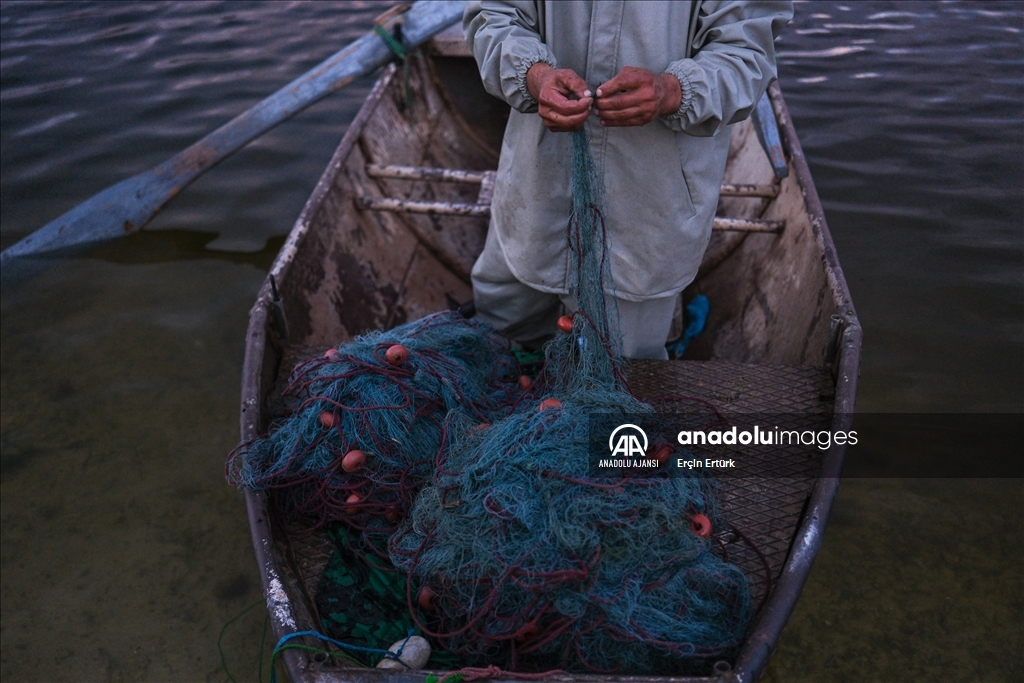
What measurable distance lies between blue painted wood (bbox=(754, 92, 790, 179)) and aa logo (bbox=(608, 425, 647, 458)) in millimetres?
2299

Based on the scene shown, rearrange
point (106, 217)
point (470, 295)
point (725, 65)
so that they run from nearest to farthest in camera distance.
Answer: point (725, 65) < point (470, 295) < point (106, 217)

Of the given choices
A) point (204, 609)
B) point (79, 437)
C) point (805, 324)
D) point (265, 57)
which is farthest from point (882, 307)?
point (265, 57)

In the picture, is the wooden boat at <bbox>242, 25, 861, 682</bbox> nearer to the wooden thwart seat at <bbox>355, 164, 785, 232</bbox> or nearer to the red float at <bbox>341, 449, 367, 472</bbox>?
the wooden thwart seat at <bbox>355, 164, 785, 232</bbox>

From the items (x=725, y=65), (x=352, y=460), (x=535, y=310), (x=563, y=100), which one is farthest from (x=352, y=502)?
(x=725, y=65)

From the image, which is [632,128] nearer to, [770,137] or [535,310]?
[535,310]

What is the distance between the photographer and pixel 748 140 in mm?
4672

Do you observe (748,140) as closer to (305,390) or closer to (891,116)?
(891,116)

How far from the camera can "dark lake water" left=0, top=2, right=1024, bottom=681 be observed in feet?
10.3

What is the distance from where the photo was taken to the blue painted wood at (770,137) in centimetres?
390

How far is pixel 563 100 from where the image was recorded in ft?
6.90

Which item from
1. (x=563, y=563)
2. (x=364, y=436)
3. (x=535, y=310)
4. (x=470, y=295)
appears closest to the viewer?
(x=563, y=563)

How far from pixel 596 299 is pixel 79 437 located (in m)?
3.12

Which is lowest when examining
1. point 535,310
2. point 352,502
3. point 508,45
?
point 352,502

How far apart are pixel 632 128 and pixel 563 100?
39 centimetres
